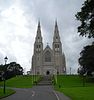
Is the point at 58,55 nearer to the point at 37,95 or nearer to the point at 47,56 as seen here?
the point at 47,56

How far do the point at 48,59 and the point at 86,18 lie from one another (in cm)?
13491

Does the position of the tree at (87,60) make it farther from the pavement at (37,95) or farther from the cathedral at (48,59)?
the cathedral at (48,59)

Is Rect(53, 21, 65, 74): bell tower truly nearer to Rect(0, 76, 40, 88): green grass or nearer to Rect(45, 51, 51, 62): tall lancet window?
Rect(45, 51, 51, 62): tall lancet window

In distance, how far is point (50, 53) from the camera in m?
156

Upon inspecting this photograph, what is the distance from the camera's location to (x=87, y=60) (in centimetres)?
9300

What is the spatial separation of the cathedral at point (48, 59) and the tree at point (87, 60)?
52.1 meters

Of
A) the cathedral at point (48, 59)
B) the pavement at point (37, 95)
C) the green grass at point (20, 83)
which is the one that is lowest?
the pavement at point (37, 95)

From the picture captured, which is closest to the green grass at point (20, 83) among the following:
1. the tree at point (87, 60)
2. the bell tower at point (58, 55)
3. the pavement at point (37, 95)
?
the tree at point (87, 60)

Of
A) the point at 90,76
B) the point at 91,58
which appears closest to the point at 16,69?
the point at 90,76

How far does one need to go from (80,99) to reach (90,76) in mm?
79142

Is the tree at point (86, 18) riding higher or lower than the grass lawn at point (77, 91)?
higher

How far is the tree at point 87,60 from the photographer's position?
92.1 meters

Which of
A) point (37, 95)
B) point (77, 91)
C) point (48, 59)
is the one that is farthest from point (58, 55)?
point (37, 95)

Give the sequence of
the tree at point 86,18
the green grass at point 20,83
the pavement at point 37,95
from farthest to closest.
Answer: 1. the green grass at point 20,83
2. the pavement at point 37,95
3. the tree at point 86,18
